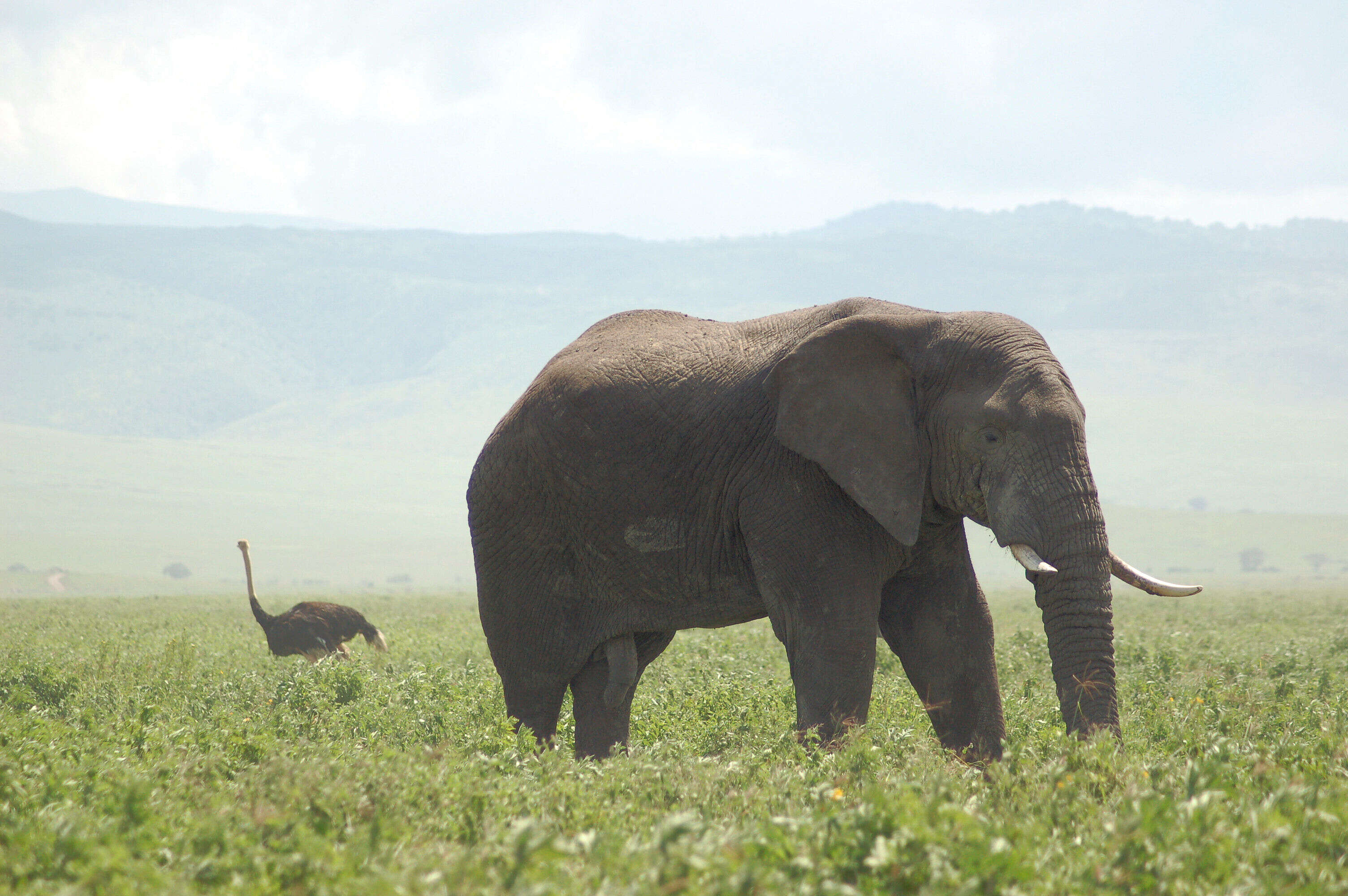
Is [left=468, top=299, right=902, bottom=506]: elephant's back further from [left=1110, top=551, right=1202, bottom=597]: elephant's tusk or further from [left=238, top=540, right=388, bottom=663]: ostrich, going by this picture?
[left=238, top=540, right=388, bottom=663]: ostrich

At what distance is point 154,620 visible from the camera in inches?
1089

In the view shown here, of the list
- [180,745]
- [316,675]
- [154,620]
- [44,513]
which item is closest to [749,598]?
[180,745]

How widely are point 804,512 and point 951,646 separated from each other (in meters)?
1.44

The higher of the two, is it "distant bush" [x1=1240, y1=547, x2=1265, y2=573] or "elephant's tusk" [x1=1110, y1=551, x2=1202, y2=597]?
"elephant's tusk" [x1=1110, y1=551, x2=1202, y2=597]

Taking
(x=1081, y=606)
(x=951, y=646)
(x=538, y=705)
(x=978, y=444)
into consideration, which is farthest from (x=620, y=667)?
(x=1081, y=606)

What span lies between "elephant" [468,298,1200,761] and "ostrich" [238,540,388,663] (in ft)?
27.2

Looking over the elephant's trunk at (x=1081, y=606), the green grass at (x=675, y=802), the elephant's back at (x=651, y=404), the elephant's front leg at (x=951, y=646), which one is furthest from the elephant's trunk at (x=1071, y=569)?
the elephant's back at (x=651, y=404)

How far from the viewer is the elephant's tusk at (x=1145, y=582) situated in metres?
6.98

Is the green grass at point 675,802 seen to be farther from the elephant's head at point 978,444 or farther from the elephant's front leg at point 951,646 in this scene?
the elephant's head at point 978,444

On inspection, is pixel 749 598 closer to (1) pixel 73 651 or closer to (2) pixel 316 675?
(2) pixel 316 675

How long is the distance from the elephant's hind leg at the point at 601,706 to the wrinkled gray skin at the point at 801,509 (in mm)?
17

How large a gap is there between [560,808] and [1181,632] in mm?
17534

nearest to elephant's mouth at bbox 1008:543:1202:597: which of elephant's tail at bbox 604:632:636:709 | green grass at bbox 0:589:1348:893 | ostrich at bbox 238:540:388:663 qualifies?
green grass at bbox 0:589:1348:893

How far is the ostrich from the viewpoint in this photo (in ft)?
55.8
